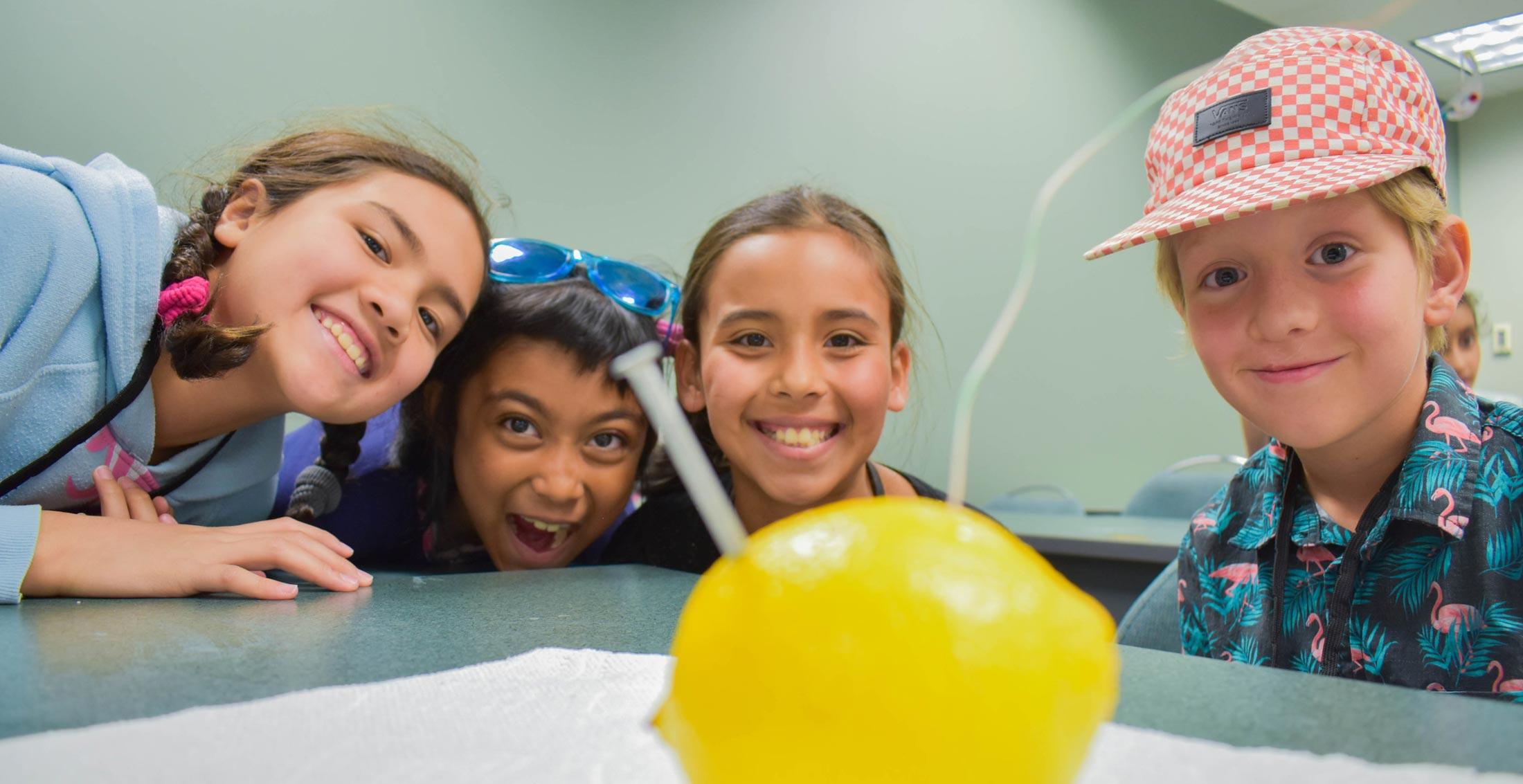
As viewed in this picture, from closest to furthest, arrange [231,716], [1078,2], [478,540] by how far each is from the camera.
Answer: [231,716] < [478,540] < [1078,2]

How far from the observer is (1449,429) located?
0.78 metres

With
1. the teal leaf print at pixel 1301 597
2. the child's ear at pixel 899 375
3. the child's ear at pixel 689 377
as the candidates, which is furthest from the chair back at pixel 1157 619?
the child's ear at pixel 689 377

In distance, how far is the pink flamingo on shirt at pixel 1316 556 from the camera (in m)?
0.84

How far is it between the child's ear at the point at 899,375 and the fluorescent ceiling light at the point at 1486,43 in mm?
3749

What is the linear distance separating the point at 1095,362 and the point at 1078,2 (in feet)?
4.43

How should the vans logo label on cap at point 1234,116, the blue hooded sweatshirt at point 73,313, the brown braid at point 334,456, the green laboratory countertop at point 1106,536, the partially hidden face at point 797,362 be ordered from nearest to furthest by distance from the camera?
the vans logo label on cap at point 1234,116 < the blue hooded sweatshirt at point 73,313 < the partially hidden face at point 797,362 < the brown braid at point 334,456 < the green laboratory countertop at point 1106,536

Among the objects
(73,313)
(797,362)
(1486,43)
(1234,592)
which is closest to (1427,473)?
(1234,592)

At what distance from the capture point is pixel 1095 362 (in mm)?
3455

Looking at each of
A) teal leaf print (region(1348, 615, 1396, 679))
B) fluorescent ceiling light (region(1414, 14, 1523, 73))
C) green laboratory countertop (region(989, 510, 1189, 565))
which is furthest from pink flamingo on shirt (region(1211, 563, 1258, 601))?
fluorescent ceiling light (region(1414, 14, 1523, 73))

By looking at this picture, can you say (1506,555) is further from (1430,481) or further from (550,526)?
(550,526)

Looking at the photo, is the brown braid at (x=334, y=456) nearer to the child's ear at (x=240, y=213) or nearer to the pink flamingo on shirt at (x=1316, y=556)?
the child's ear at (x=240, y=213)

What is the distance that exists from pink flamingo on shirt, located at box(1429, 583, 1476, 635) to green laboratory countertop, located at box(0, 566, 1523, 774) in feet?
1.21

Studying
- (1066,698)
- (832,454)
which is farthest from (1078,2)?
(1066,698)

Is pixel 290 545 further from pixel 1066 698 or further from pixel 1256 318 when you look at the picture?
pixel 1256 318
